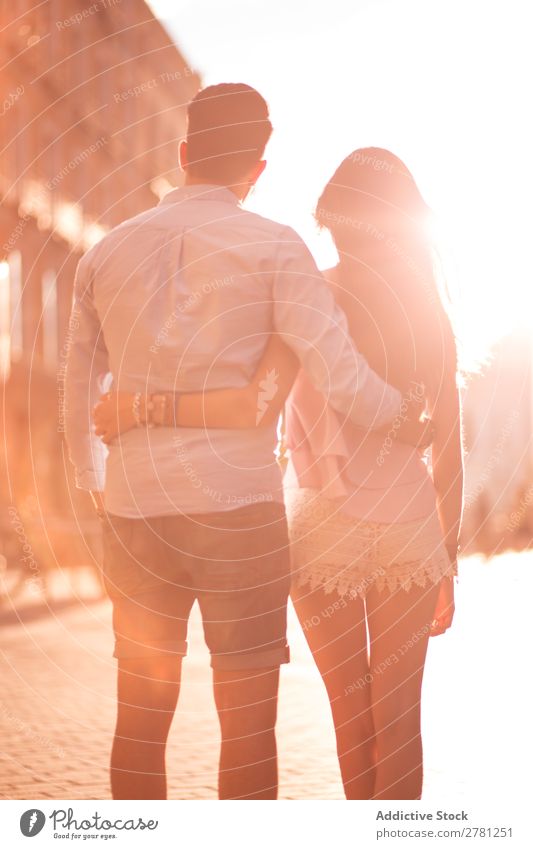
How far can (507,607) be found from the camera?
14258mm

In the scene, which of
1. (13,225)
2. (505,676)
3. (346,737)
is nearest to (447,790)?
(346,737)

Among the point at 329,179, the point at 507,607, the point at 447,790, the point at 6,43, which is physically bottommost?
the point at 447,790

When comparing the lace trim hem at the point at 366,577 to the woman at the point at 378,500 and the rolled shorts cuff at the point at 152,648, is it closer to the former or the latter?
the woman at the point at 378,500

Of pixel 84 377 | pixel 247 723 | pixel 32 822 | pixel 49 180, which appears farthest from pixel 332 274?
pixel 49 180

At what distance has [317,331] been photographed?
3270 millimetres

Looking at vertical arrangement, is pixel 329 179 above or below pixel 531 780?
above

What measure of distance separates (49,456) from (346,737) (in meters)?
24.1

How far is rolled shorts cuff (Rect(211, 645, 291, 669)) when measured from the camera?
10.7 feet

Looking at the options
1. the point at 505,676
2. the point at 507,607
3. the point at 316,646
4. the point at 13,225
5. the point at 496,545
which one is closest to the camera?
the point at 316,646

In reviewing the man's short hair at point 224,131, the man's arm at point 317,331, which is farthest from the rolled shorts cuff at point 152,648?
the man's short hair at point 224,131

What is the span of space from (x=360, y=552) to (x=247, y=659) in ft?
1.45

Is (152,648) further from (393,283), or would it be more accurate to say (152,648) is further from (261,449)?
(393,283)

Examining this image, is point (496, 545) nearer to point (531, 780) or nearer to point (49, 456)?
point (49, 456)

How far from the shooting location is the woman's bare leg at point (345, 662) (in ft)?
11.5
